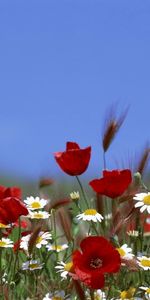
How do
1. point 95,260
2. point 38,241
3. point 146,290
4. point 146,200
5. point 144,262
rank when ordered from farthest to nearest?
point 38,241 → point 146,200 → point 144,262 → point 146,290 → point 95,260

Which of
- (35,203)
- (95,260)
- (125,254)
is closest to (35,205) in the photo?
(35,203)

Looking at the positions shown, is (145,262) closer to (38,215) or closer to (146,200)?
(146,200)

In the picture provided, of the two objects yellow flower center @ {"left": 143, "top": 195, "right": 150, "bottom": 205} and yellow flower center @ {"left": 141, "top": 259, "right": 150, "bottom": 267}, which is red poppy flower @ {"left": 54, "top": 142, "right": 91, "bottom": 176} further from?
Answer: yellow flower center @ {"left": 141, "top": 259, "right": 150, "bottom": 267}

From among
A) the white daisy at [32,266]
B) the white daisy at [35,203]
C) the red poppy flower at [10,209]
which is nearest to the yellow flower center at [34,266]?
the white daisy at [32,266]

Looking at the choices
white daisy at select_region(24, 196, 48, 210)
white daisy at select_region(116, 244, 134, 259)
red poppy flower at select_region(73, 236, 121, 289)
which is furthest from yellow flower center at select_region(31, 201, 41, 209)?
red poppy flower at select_region(73, 236, 121, 289)

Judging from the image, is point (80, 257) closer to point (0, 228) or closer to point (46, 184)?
point (0, 228)
